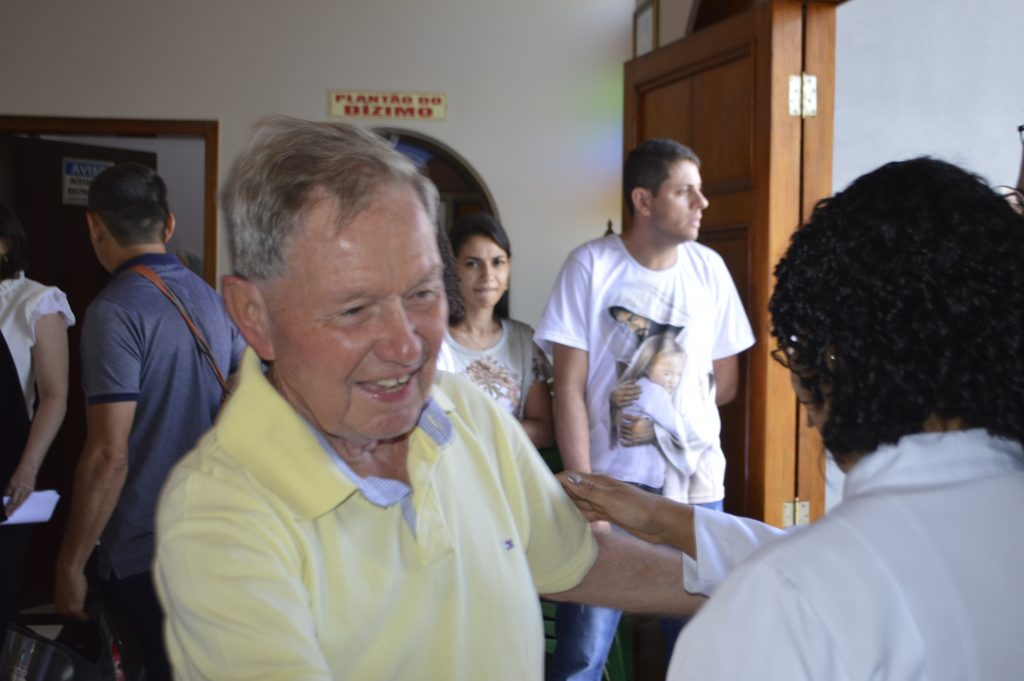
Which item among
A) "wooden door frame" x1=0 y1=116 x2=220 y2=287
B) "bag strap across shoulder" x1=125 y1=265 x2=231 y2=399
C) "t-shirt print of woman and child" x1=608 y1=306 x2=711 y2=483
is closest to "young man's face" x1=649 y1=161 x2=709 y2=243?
"t-shirt print of woman and child" x1=608 y1=306 x2=711 y2=483

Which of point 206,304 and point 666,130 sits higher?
point 666,130

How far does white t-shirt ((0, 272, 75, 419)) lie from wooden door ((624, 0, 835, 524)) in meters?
2.17

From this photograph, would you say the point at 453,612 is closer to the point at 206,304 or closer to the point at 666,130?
the point at 206,304

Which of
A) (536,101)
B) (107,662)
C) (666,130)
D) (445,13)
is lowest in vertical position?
(107,662)

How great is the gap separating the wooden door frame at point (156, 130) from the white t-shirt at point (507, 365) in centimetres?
235

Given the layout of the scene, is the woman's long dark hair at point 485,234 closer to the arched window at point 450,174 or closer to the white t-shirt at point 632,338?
the white t-shirt at point 632,338

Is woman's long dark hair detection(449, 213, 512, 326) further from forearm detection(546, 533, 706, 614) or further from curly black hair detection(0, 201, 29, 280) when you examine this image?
forearm detection(546, 533, 706, 614)

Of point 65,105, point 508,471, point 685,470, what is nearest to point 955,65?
point 685,470

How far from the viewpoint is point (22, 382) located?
2.28 m

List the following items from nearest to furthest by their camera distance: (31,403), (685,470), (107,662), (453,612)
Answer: (453,612) < (107,662) < (31,403) < (685,470)

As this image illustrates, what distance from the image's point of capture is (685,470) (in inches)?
115

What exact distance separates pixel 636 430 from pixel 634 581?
152cm

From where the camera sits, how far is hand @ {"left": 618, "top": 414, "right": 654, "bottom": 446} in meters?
2.90

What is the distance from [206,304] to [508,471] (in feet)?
4.33
